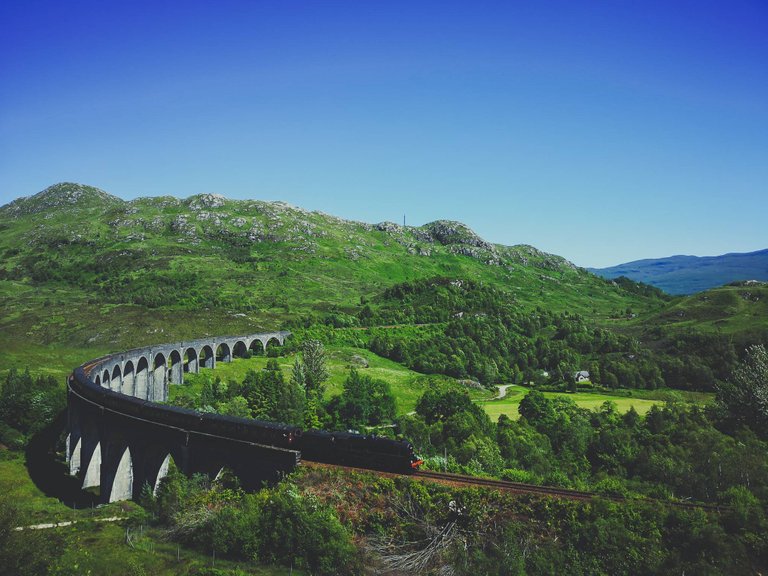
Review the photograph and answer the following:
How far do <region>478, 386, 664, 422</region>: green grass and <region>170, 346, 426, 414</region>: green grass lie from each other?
1401 cm

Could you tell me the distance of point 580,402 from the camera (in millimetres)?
99188

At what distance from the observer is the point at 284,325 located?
147375 millimetres

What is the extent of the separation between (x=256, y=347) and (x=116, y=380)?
45441 millimetres

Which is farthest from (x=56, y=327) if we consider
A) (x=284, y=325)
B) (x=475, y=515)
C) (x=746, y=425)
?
(x=746, y=425)

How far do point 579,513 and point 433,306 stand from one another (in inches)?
5949

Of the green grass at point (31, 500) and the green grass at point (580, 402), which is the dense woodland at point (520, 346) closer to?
the green grass at point (580, 402)

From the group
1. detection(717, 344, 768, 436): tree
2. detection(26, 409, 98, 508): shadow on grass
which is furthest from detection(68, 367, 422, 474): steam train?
detection(717, 344, 768, 436): tree

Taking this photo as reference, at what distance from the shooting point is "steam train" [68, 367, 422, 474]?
3656 centimetres

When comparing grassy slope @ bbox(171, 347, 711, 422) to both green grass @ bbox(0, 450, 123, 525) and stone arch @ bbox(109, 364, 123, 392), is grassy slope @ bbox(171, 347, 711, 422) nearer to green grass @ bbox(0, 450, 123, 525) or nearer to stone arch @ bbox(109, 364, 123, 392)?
stone arch @ bbox(109, 364, 123, 392)

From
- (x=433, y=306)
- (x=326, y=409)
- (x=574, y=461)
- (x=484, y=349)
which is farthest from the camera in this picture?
(x=433, y=306)

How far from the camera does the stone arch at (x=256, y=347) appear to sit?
126 m

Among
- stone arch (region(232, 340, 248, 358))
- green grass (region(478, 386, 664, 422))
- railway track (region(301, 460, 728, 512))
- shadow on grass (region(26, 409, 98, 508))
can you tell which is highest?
railway track (region(301, 460, 728, 512))

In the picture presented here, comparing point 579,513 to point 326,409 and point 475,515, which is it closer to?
point 475,515

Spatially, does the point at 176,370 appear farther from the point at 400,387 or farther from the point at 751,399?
the point at 751,399
